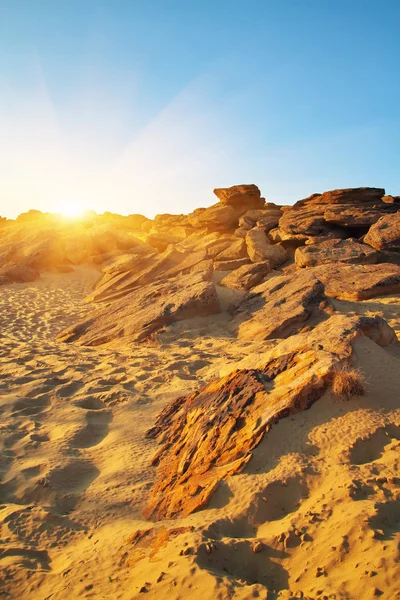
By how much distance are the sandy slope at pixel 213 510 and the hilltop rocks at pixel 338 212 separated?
33.1 ft

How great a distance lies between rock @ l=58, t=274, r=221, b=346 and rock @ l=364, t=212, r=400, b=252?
565cm

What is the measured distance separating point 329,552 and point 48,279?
16331mm

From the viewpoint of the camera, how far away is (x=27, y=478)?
352 centimetres

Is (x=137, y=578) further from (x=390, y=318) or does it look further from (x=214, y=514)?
(x=390, y=318)

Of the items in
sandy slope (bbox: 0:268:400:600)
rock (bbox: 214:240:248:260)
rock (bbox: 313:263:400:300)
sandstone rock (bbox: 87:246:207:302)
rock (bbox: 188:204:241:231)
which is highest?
rock (bbox: 188:204:241:231)

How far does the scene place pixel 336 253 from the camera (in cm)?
1197

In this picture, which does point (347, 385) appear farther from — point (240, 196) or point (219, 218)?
point (240, 196)

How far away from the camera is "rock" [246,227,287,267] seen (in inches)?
544

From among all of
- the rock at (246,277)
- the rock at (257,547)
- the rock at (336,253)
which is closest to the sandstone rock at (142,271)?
the rock at (246,277)

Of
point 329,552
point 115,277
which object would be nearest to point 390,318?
point 329,552

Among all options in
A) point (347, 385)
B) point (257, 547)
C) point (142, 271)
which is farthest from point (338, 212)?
point (257, 547)

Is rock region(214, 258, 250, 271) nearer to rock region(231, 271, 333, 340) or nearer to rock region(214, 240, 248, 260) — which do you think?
rock region(214, 240, 248, 260)

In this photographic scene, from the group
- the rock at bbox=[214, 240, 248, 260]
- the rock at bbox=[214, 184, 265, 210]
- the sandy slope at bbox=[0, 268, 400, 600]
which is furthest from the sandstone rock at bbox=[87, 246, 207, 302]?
the sandy slope at bbox=[0, 268, 400, 600]

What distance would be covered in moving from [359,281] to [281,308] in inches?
108
